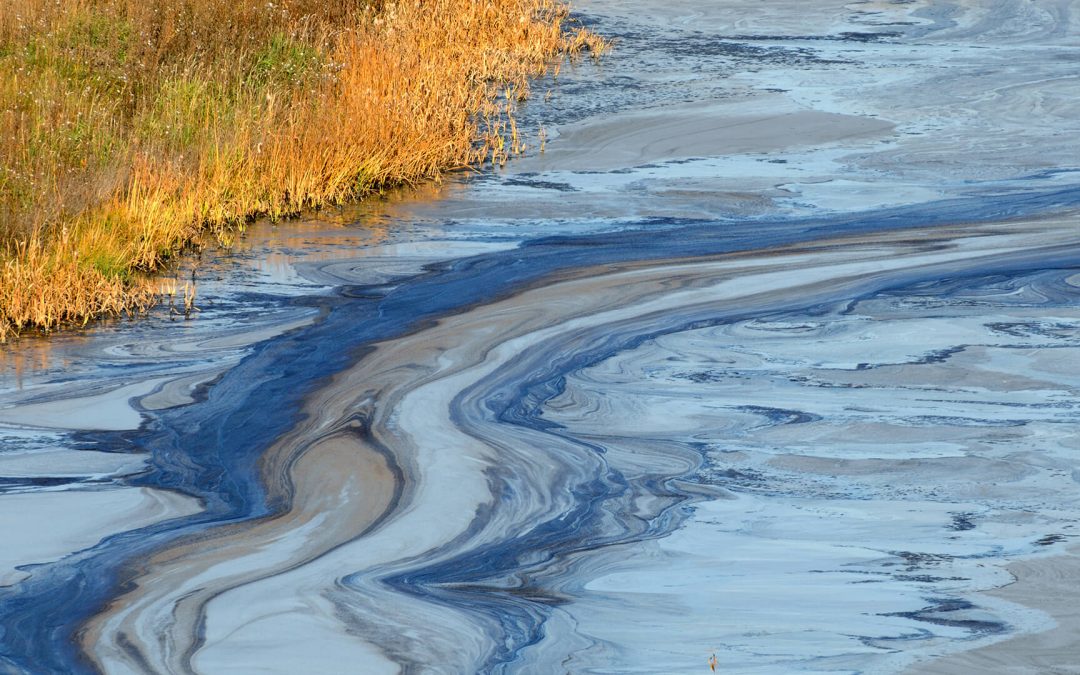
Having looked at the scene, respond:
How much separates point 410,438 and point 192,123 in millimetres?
3439

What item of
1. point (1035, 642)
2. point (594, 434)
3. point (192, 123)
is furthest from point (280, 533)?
point (192, 123)

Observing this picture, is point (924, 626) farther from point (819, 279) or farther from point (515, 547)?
point (819, 279)

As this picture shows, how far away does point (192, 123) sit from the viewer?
7.17 meters

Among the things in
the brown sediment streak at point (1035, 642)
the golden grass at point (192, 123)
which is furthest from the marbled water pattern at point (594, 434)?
the golden grass at point (192, 123)

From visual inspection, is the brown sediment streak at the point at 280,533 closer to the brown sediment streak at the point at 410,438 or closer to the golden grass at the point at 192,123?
the brown sediment streak at the point at 410,438

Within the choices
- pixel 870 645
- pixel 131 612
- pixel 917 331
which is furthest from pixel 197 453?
pixel 917 331

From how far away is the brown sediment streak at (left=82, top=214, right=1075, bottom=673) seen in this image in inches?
126

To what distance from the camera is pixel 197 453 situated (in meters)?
4.14

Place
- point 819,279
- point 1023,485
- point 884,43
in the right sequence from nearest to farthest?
point 1023,485
point 819,279
point 884,43

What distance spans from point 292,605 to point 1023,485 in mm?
1889

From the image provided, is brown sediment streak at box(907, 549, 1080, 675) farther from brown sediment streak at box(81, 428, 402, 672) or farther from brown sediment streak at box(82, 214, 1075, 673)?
brown sediment streak at box(81, 428, 402, 672)

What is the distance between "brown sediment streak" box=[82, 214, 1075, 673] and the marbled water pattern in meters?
0.01

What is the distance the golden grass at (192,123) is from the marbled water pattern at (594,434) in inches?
10.6

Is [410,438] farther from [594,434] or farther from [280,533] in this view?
[280,533]
